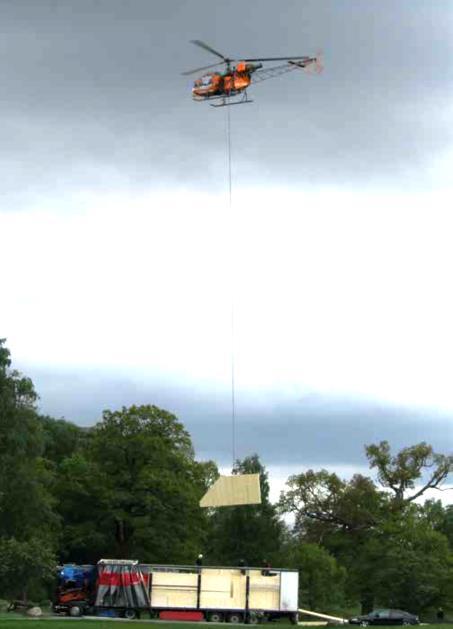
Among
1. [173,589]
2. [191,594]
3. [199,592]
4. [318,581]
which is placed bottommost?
[191,594]

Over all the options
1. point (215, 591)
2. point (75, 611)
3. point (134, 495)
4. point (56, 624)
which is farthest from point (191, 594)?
point (134, 495)

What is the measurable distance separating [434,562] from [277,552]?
41.4 feet

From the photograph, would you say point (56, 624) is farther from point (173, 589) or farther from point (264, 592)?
point (264, 592)

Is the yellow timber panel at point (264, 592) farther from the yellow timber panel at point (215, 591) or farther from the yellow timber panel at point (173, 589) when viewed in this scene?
the yellow timber panel at point (173, 589)

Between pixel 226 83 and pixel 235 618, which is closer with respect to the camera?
pixel 226 83

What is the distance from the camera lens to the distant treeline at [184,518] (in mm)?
70375

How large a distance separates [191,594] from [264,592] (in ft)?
11.8

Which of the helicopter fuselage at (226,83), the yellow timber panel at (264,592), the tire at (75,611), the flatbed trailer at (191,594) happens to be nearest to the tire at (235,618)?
the flatbed trailer at (191,594)

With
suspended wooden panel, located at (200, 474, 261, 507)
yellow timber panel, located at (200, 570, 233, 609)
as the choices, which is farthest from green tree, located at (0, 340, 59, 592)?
suspended wooden panel, located at (200, 474, 261, 507)

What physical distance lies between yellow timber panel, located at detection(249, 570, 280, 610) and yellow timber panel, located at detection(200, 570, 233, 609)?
1184mm

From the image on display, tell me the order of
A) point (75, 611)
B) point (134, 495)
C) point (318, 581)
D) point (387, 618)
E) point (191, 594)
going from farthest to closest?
1. point (134, 495)
2. point (318, 581)
3. point (387, 618)
4. point (191, 594)
5. point (75, 611)

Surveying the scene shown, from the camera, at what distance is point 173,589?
57.5 m

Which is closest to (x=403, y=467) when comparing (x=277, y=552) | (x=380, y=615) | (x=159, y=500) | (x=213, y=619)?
(x=277, y=552)

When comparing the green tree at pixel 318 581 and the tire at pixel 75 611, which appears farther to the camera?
the green tree at pixel 318 581
